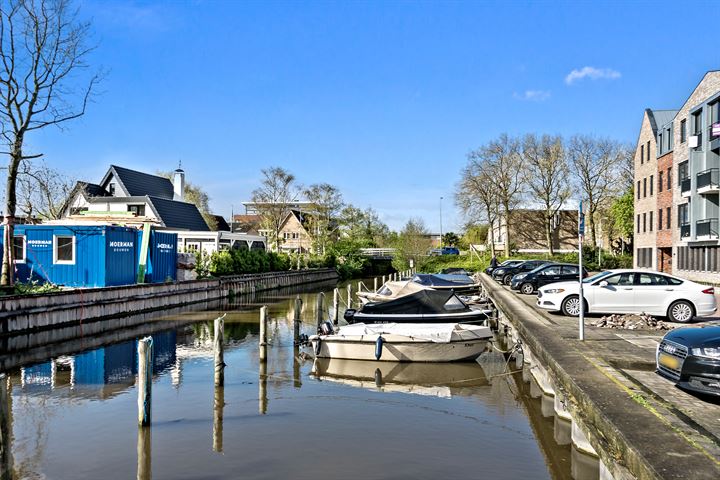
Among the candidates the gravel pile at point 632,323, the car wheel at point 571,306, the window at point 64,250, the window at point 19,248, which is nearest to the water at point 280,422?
the car wheel at point 571,306

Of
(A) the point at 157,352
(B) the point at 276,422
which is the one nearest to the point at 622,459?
(B) the point at 276,422

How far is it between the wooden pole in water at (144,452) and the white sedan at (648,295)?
1386cm

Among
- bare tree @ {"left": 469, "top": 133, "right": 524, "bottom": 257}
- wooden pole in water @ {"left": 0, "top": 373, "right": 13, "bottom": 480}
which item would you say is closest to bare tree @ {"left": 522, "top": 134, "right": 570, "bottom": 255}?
bare tree @ {"left": 469, "top": 133, "right": 524, "bottom": 257}

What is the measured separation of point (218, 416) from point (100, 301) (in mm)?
15748

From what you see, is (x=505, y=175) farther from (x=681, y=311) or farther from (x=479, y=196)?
(x=681, y=311)

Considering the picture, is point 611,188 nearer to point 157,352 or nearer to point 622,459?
point 157,352

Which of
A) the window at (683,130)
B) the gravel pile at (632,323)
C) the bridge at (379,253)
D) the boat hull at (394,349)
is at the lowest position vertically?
the boat hull at (394,349)

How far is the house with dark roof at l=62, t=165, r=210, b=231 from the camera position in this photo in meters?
52.5

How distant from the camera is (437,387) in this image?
49.2 ft

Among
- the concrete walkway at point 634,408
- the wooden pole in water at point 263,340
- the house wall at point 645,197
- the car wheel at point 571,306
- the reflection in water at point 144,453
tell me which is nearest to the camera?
the concrete walkway at point 634,408

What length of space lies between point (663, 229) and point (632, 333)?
35.3 metres

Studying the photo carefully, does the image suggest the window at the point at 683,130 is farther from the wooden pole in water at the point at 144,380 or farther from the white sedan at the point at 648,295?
the wooden pole in water at the point at 144,380

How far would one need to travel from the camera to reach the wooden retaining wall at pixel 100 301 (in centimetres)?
2127

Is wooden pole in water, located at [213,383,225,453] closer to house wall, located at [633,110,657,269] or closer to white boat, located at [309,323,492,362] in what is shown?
white boat, located at [309,323,492,362]
